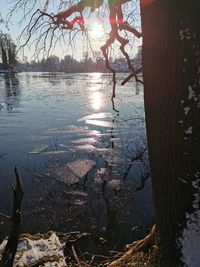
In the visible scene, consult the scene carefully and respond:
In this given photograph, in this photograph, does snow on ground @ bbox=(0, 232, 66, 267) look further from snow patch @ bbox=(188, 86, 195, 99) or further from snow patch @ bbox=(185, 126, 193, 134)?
snow patch @ bbox=(188, 86, 195, 99)

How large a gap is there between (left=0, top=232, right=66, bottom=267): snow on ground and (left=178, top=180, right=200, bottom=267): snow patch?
114 inches

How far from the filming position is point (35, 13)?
4137 mm

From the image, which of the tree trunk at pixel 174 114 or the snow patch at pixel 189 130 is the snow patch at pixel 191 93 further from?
the snow patch at pixel 189 130

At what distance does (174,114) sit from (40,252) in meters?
3.89

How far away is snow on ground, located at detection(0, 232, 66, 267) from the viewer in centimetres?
478

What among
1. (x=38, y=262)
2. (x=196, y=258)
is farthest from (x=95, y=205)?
(x=196, y=258)

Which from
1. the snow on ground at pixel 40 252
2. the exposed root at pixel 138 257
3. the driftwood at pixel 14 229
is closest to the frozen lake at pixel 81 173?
the snow on ground at pixel 40 252

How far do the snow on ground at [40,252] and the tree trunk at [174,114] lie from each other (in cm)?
284

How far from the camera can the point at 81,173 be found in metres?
10.2

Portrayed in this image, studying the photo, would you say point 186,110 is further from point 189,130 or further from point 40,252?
point 40,252

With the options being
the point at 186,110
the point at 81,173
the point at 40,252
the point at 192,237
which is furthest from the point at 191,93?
the point at 81,173

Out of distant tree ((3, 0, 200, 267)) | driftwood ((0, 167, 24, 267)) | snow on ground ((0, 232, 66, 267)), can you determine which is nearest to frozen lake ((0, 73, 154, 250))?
snow on ground ((0, 232, 66, 267))

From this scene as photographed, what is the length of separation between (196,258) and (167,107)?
A: 3.52 ft

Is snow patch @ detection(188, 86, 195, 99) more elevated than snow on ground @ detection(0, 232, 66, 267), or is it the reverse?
snow patch @ detection(188, 86, 195, 99)
